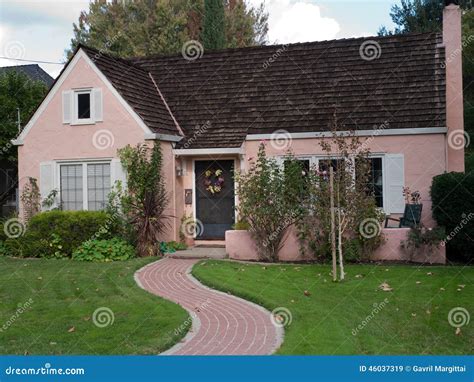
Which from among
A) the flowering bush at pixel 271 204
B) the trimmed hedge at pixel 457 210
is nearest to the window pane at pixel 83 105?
the flowering bush at pixel 271 204

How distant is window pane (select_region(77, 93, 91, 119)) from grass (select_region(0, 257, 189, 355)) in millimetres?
5154

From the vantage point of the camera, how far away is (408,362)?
20.3 feet

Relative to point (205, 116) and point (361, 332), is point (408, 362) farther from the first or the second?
point (205, 116)

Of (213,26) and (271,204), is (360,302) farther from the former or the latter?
(213,26)

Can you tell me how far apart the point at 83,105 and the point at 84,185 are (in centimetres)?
237

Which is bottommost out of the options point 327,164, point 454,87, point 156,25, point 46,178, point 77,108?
point 46,178

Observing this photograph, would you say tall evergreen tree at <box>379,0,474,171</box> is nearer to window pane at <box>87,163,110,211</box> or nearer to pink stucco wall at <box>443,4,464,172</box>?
pink stucco wall at <box>443,4,464,172</box>

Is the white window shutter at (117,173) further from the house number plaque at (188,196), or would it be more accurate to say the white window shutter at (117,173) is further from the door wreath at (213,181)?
the door wreath at (213,181)

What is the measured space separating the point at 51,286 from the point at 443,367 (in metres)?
7.84

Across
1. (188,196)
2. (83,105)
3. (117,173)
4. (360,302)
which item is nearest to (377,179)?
(188,196)

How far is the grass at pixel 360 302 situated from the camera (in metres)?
7.18

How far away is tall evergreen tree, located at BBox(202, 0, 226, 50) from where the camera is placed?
33.8 metres

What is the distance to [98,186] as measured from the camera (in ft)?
53.7

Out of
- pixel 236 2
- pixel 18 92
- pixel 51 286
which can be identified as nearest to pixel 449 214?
pixel 51 286
